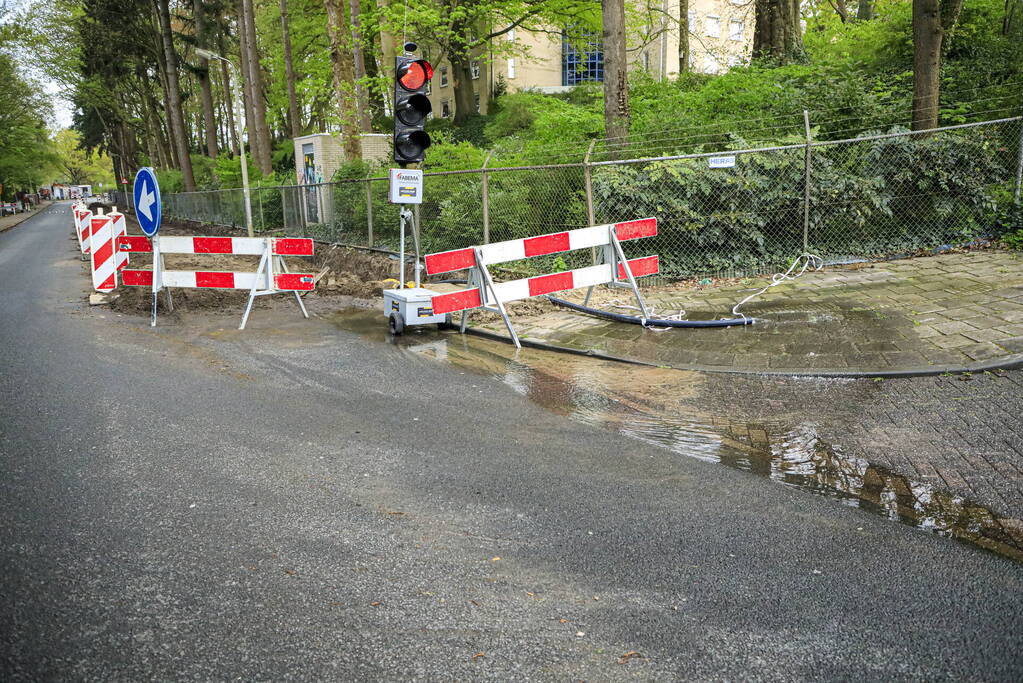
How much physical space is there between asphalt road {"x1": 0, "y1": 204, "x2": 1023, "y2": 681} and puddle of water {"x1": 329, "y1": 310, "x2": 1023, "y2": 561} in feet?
0.72

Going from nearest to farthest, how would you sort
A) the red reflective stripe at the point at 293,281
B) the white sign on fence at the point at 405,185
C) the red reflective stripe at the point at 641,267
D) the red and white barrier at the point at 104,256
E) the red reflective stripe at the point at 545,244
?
the red reflective stripe at the point at 545,244
the red reflective stripe at the point at 641,267
the white sign on fence at the point at 405,185
the red reflective stripe at the point at 293,281
the red and white barrier at the point at 104,256

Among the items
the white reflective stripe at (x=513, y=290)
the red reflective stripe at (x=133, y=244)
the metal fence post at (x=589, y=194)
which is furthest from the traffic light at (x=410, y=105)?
the red reflective stripe at (x=133, y=244)

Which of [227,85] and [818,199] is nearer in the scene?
[818,199]

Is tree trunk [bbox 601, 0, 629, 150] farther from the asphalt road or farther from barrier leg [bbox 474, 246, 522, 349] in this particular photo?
the asphalt road

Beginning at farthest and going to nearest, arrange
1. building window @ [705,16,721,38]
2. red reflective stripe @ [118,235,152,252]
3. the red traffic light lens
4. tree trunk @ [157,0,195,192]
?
building window @ [705,16,721,38] → tree trunk @ [157,0,195,192] → red reflective stripe @ [118,235,152,252] → the red traffic light lens

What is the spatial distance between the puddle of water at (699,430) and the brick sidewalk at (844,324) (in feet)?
2.19

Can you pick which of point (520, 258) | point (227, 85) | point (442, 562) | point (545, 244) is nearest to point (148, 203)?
point (520, 258)

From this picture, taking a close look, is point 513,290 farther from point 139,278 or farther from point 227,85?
point 227,85

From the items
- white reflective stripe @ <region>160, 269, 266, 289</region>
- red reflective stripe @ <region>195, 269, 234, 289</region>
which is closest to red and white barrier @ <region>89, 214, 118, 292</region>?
white reflective stripe @ <region>160, 269, 266, 289</region>

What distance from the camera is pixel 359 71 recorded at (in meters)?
23.6

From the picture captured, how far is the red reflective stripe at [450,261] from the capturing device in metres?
8.55

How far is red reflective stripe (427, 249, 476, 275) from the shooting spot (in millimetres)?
8555

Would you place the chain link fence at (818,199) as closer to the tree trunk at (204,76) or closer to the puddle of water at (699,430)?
the puddle of water at (699,430)

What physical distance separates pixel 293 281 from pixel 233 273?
0.89m
